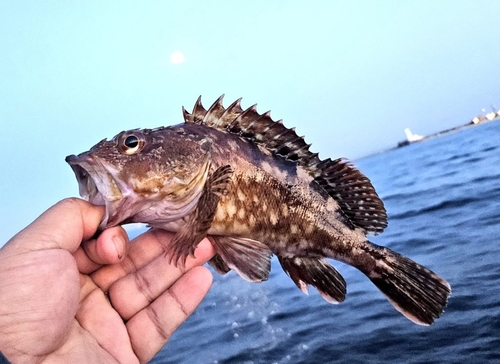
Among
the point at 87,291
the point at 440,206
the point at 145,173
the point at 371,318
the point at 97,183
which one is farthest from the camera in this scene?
the point at 440,206

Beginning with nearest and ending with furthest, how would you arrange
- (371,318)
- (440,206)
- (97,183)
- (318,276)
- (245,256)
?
(97,183) < (245,256) < (318,276) < (371,318) < (440,206)

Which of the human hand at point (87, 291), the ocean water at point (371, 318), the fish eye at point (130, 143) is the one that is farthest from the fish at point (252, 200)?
the ocean water at point (371, 318)

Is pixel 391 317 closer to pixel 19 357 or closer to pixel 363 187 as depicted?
pixel 363 187

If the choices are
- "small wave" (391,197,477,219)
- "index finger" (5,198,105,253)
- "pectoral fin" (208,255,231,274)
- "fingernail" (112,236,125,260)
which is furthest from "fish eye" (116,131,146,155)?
"small wave" (391,197,477,219)

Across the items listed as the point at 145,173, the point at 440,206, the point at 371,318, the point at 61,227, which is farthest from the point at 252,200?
the point at 440,206

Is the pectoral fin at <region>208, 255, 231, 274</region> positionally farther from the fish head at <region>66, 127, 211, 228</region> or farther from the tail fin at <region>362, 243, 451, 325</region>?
the tail fin at <region>362, 243, 451, 325</region>

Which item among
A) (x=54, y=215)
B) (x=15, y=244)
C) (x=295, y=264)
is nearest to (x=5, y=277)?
(x=15, y=244)

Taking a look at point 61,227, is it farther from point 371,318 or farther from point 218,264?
point 371,318
